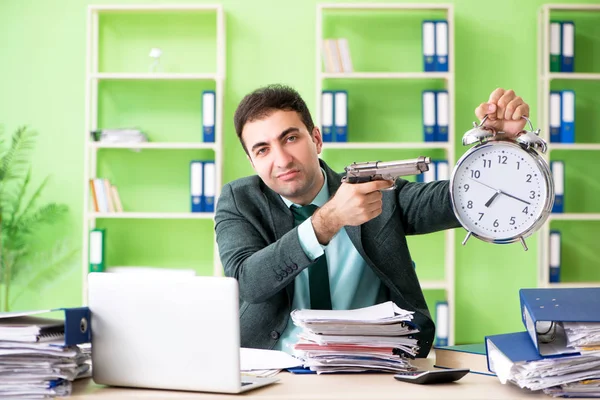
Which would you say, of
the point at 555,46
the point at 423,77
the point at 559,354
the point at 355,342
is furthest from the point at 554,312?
the point at 555,46

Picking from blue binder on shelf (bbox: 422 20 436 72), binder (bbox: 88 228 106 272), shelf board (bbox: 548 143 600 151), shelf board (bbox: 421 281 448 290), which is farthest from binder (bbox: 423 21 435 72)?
binder (bbox: 88 228 106 272)

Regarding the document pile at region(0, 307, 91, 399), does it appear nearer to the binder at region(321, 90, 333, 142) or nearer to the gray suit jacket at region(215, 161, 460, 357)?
the gray suit jacket at region(215, 161, 460, 357)

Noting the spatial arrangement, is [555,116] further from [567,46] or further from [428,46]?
[428,46]

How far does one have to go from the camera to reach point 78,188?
4.40 m

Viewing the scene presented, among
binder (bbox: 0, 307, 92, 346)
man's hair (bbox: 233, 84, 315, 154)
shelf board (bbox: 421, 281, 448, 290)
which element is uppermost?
man's hair (bbox: 233, 84, 315, 154)

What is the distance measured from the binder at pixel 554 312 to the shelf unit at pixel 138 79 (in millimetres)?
2821

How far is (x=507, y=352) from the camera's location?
135 centimetres

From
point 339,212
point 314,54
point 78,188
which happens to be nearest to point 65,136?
point 78,188

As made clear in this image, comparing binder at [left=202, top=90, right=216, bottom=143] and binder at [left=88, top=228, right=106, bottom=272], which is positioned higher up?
binder at [left=202, top=90, right=216, bottom=143]

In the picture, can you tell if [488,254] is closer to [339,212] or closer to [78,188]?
[78,188]

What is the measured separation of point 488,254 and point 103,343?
129 inches

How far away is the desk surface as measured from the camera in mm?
1300

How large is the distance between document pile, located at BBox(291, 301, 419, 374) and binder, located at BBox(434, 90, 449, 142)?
2707 millimetres

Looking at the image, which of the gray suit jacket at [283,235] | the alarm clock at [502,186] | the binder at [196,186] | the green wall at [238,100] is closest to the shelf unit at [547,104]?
the green wall at [238,100]
